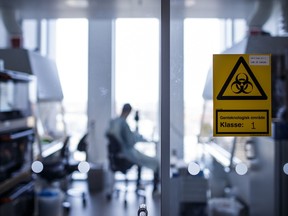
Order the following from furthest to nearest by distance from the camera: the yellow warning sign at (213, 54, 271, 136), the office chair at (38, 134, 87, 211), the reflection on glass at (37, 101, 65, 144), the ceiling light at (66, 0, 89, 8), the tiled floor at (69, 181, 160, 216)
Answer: the reflection on glass at (37, 101, 65, 144)
the tiled floor at (69, 181, 160, 216)
the office chair at (38, 134, 87, 211)
the ceiling light at (66, 0, 89, 8)
the yellow warning sign at (213, 54, 271, 136)

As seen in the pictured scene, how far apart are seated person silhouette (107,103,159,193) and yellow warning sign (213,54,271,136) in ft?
8.21

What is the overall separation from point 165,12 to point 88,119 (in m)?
3.28

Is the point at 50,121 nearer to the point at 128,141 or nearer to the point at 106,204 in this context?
the point at 128,141

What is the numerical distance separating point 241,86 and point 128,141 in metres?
2.71

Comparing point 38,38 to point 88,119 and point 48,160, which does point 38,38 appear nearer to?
point 88,119

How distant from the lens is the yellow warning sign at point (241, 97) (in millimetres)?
1465

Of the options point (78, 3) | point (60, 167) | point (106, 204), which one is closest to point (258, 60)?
point (78, 3)

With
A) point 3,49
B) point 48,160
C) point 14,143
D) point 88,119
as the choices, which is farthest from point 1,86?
point 88,119

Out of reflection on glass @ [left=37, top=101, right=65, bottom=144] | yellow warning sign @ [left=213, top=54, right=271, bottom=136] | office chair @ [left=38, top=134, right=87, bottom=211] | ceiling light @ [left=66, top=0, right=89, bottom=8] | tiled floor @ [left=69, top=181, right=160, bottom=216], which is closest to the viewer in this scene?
yellow warning sign @ [left=213, top=54, right=271, bottom=136]

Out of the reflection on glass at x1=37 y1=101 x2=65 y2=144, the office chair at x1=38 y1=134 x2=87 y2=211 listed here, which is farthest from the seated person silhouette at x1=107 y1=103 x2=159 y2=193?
the reflection on glass at x1=37 y1=101 x2=65 y2=144

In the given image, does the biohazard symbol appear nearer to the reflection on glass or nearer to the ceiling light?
the ceiling light

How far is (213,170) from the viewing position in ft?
10.1

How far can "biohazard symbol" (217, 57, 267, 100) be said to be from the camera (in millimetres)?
A: 1465

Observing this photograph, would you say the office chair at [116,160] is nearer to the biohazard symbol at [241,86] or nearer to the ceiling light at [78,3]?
the ceiling light at [78,3]
